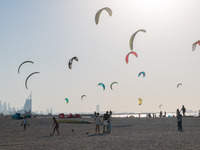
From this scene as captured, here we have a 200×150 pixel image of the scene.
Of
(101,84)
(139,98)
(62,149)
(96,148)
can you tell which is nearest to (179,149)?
(96,148)

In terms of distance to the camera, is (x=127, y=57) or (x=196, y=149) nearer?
(x=196, y=149)

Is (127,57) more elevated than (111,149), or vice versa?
(127,57)

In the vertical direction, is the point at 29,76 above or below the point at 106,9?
below

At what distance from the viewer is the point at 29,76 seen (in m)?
34.0

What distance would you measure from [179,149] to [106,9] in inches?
534

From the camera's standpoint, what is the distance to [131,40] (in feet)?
76.0

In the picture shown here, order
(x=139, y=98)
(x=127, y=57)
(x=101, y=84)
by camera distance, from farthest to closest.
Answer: (x=139, y=98)
(x=101, y=84)
(x=127, y=57)

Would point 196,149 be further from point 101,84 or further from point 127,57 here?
point 101,84

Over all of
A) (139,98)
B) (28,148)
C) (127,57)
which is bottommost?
(28,148)

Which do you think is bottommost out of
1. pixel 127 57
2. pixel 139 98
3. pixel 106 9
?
pixel 139 98

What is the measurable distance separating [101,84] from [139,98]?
818cm

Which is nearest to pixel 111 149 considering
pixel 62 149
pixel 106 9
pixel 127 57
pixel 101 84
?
pixel 62 149

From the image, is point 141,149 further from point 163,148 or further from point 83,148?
point 83,148

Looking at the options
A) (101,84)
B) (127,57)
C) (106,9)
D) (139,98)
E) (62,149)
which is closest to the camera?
(62,149)
